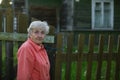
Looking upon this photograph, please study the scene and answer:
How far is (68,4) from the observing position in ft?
71.6

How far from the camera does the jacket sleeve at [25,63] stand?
14.7 ft

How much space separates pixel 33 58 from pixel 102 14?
17.7 m

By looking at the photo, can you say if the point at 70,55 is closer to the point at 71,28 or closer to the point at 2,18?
the point at 2,18

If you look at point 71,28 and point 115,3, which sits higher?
point 115,3

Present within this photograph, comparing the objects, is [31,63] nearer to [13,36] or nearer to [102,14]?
[13,36]

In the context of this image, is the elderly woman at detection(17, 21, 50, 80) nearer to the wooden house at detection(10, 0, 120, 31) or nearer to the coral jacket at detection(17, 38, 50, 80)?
the coral jacket at detection(17, 38, 50, 80)

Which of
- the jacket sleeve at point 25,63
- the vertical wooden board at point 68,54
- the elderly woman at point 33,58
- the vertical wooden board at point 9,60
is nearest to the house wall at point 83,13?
the vertical wooden board at point 68,54

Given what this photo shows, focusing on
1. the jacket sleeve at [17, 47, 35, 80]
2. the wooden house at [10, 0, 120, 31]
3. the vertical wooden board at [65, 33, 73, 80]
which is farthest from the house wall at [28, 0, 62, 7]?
the jacket sleeve at [17, 47, 35, 80]

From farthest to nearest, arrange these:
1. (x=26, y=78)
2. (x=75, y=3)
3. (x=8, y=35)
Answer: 1. (x=75, y=3)
2. (x=8, y=35)
3. (x=26, y=78)

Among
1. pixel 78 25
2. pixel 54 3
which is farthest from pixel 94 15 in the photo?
pixel 54 3

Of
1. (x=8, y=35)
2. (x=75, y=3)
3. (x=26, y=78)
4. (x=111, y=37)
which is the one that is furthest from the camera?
(x=75, y=3)

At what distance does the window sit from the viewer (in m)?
21.8

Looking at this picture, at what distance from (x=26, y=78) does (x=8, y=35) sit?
1.28 meters

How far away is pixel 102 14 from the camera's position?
21953mm
